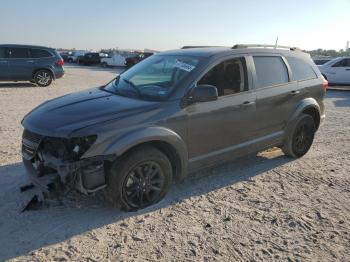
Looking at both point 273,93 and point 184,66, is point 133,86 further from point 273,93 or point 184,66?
point 273,93

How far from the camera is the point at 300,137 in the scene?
6453 mm

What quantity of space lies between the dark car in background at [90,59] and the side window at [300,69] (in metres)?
39.5

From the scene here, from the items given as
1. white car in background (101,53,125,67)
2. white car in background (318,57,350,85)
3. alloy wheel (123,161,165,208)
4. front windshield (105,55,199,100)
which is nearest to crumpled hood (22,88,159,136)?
front windshield (105,55,199,100)

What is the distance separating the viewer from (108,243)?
3705mm

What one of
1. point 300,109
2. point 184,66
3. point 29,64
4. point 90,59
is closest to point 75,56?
point 90,59

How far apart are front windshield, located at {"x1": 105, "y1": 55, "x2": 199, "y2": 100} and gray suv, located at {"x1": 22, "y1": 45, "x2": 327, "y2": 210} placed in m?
0.02

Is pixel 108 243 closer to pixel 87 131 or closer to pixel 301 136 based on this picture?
pixel 87 131

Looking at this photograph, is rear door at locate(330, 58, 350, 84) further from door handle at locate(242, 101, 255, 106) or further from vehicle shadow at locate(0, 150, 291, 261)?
door handle at locate(242, 101, 255, 106)

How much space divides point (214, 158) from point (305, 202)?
1.26 m

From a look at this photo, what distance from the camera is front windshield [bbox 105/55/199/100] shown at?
4.69 meters

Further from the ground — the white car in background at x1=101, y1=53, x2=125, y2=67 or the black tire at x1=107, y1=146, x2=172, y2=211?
the black tire at x1=107, y1=146, x2=172, y2=211

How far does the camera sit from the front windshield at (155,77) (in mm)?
4691

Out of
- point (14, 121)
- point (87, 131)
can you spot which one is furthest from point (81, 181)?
point (14, 121)

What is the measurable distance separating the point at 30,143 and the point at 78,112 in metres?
0.65
